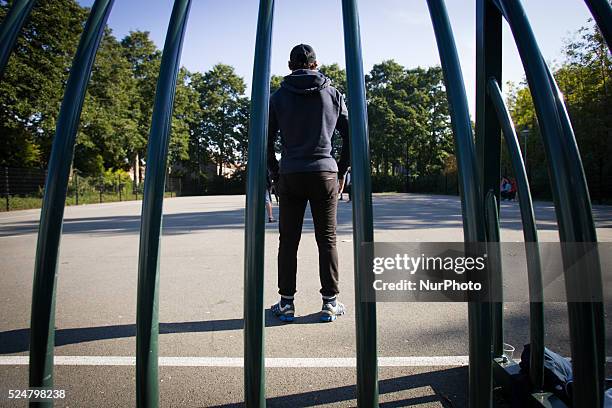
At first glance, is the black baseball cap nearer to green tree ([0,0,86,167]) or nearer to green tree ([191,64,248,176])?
green tree ([0,0,86,167])

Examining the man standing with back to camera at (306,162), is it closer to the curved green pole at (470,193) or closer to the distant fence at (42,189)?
the curved green pole at (470,193)

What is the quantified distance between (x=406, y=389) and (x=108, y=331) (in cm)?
203

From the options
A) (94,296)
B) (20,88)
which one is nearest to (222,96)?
(20,88)

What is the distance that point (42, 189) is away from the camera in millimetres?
Result: 16391

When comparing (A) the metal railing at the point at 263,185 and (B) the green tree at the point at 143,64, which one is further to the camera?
(B) the green tree at the point at 143,64

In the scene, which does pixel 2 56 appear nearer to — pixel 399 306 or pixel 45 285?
pixel 45 285

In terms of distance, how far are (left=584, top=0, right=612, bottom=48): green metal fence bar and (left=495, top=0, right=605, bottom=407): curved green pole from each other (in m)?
0.19

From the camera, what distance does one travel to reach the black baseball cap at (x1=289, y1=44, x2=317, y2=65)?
8.78 ft

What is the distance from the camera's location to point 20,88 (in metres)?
21.4

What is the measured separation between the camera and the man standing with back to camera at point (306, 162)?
8.62ft

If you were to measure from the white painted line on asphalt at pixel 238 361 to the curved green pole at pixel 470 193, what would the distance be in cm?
122

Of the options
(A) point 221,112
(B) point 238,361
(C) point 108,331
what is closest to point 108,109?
(A) point 221,112

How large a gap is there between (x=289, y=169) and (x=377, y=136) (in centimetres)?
4816

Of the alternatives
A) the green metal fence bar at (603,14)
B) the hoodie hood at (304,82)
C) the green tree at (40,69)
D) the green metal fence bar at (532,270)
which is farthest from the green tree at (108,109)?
the green metal fence bar at (603,14)
